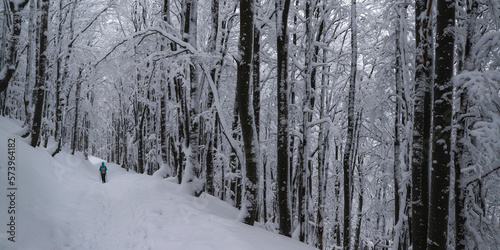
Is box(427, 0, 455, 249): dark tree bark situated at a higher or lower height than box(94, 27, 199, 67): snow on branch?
lower

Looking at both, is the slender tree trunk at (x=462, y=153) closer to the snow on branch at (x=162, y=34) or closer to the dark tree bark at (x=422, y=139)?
the dark tree bark at (x=422, y=139)

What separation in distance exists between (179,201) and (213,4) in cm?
644

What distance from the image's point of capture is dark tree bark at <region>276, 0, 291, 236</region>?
7.51 metres

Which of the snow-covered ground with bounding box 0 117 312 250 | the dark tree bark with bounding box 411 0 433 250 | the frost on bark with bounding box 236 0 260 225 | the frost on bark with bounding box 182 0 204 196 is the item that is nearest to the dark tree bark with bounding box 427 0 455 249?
the dark tree bark with bounding box 411 0 433 250

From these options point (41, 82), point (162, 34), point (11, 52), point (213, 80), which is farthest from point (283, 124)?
point (41, 82)

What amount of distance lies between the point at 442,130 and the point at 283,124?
388cm

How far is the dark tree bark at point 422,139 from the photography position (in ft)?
17.0

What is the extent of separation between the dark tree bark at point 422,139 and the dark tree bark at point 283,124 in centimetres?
306

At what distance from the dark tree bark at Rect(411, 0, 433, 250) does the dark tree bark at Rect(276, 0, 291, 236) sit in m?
3.06

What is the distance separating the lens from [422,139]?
5.26 m

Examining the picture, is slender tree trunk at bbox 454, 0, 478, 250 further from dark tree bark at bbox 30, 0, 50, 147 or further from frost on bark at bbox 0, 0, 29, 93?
dark tree bark at bbox 30, 0, 50, 147

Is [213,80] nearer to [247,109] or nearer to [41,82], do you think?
[247,109]

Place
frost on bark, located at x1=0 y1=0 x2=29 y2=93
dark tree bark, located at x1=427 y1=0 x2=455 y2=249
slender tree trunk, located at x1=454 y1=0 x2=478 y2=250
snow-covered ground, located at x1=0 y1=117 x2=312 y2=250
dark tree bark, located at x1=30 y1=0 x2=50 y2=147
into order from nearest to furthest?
dark tree bark, located at x1=427 y1=0 x2=455 y2=249 → snow-covered ground, located at x1=0 y1=117 x2=312 y2=250 → slender tree trunk, located at x1=454 y1=0 x2=478 y2=250 → frost on bark, located at x1=0 y1=0 x2=29 y2=93 → dark tree bark, located at x1=30 y1=0 x2=50 y2=147

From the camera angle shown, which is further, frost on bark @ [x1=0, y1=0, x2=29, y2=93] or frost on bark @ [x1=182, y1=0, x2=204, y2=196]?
frost on bark @ [x1=182, y1=0, x2=204, y2=196]
